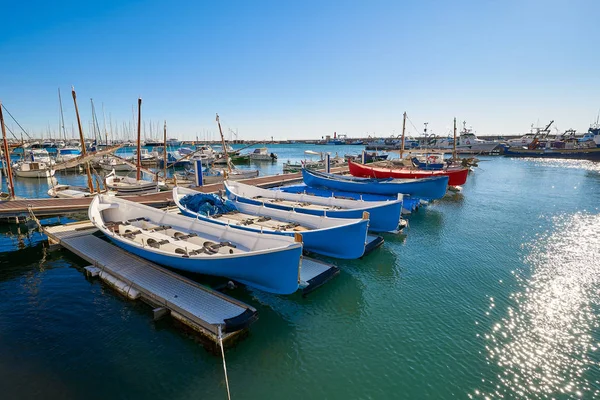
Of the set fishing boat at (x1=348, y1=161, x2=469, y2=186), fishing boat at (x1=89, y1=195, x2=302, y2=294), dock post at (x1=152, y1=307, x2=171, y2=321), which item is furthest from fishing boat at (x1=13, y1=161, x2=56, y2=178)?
dock post at (x1=152, y1=307, x2=171, y2=321)

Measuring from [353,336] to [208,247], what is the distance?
5740 mm

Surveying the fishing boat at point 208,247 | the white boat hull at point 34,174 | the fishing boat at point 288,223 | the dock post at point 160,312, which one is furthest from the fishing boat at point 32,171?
the dock post at point 160,312

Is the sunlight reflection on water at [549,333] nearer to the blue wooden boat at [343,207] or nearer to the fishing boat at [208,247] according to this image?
the fishing boat at [208,247]

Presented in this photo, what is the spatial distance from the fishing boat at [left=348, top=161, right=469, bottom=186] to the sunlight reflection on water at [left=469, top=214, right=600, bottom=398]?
17.2 m

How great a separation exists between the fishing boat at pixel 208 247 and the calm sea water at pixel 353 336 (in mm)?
1472

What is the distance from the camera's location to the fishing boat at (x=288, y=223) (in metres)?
12.6

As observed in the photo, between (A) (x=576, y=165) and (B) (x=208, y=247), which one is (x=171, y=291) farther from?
(A) (x=576, y=165)

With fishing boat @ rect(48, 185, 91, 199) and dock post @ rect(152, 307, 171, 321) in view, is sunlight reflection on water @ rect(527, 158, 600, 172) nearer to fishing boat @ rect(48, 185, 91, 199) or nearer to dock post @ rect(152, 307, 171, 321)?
dock post @ rect(152, 307, 171, 321)

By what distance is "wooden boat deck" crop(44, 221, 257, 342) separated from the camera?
8.16 m

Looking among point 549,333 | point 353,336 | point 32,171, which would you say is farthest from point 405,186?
point 32,171

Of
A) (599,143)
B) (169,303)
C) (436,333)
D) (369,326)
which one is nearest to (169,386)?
(169,303)

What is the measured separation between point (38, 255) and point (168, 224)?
23.3 feet

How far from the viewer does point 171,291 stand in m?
9.66

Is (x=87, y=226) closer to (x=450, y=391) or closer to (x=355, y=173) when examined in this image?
(x=450, y=391)
